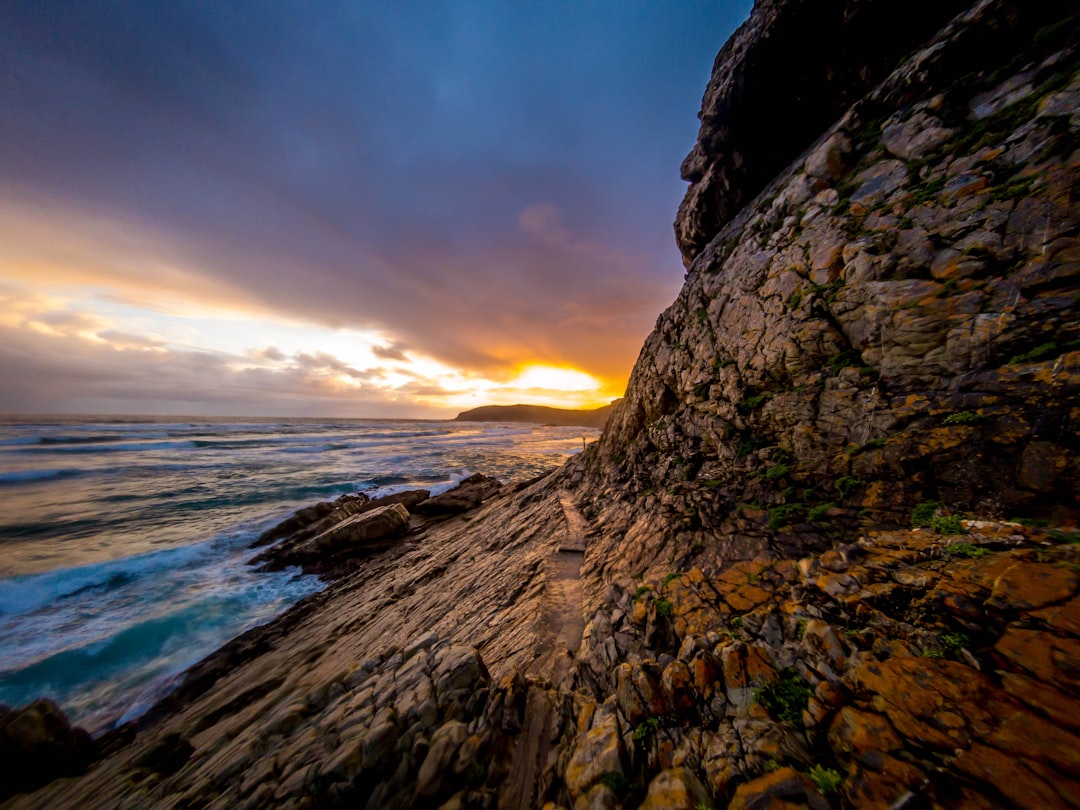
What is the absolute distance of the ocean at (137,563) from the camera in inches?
442

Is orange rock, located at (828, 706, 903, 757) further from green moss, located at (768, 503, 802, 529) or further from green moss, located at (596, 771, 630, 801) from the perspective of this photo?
green moss, located at (768, 503, 802, 529)

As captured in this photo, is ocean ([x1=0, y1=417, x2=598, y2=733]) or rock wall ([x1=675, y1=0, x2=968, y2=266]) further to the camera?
ocean ([x1=0, y1=417, x2=598, y2=733])

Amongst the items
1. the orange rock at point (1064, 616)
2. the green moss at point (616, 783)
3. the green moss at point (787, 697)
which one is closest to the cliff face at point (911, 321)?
the orange rock at point (1064, 616)

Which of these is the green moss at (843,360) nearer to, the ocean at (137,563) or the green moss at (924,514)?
the green moss at (924,514)

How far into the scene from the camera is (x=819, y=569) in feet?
17.8

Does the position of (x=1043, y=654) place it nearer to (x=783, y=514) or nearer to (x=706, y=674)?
(x=706, y=674)

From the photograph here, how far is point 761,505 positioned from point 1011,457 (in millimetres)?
3610

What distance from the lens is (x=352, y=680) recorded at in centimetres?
712

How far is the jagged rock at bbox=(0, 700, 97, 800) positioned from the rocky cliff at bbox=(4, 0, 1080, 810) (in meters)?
0.59

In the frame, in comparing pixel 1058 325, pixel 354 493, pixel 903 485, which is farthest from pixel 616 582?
pixel 354 493

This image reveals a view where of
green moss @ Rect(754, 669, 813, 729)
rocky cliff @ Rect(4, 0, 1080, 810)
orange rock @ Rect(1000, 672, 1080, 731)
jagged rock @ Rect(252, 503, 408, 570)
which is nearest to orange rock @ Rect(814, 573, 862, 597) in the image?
rocky cliff @ Rect(4, 0, 1080, 810)

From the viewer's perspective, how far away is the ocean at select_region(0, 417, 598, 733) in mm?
11227

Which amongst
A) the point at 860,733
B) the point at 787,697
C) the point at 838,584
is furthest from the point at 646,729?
the point at 838,584

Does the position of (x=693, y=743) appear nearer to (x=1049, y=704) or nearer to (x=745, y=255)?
(x=1049, y=704)
